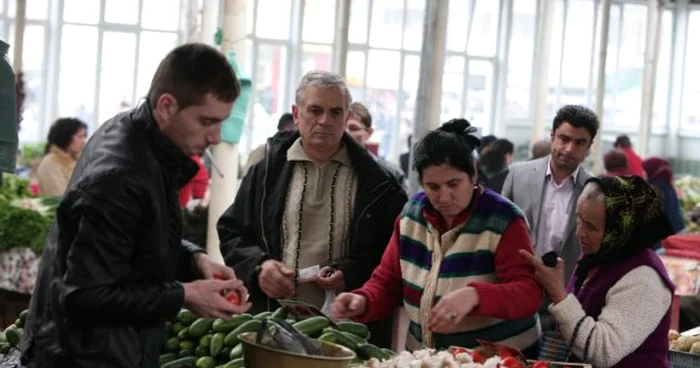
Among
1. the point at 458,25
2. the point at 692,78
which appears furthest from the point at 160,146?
the point at 692,78

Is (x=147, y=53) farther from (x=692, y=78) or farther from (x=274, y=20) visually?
(x=692, y=78)

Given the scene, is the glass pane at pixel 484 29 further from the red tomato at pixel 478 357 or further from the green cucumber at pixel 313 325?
the red tomato at pixel 478 357

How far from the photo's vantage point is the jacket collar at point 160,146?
333cm

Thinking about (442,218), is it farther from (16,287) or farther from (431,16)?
(16,287)

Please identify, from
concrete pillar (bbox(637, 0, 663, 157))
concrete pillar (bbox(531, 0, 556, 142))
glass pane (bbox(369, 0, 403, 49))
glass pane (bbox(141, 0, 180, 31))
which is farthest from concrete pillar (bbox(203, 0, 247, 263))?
glass pane (bbox(369, 0, 403, 49))

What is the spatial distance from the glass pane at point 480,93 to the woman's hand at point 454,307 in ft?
80.4

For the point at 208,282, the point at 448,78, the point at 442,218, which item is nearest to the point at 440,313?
the point at 442,218

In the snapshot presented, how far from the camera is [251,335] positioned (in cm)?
369

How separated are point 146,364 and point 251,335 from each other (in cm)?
38

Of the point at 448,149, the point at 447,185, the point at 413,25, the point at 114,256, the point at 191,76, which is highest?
the point at 413,25

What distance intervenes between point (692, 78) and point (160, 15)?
1275 centimetres

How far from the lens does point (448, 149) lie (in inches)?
165

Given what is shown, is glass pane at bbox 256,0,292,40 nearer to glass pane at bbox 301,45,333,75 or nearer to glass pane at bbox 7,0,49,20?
glass pane at bbox 301,45,333,75

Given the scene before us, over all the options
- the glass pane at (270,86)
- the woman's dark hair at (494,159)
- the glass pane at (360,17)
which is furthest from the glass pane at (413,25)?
the woman's dark hair at (494,159)
